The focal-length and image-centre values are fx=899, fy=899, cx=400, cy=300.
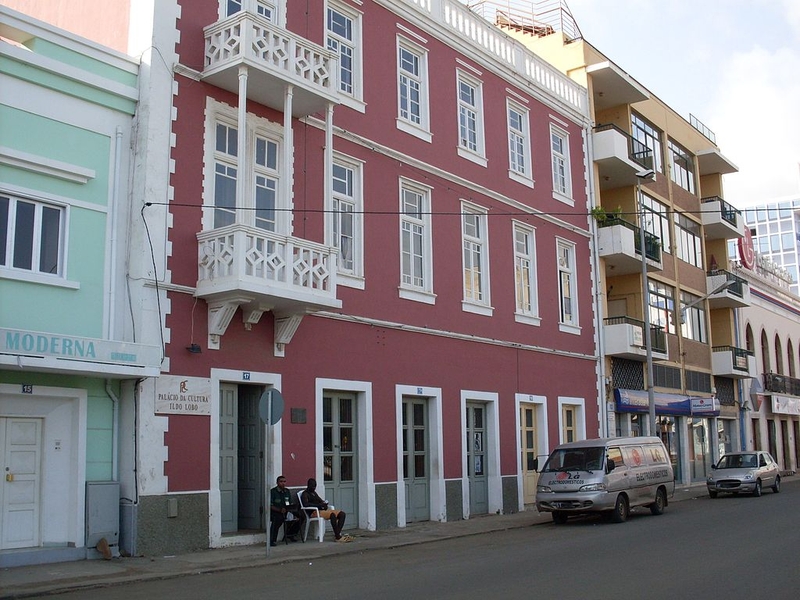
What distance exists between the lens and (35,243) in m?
13.7

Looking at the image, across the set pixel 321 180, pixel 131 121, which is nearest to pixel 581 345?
pixel 321 180

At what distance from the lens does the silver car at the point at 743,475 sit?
28.1m

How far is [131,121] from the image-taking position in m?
15.3

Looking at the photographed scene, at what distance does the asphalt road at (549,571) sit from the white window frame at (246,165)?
248 inches

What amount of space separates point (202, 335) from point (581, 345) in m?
15.0

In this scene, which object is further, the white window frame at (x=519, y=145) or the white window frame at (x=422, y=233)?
the white window frame at (x=519, y=145)

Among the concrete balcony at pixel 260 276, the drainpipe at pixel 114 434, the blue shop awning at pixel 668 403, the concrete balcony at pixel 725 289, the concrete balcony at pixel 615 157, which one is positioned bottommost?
the drainpipe at pixel 114 434

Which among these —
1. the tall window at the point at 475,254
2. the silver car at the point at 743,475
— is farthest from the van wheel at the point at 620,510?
the silver car at the point at 743,475

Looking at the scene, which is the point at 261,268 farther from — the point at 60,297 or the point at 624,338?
the point at 624,338

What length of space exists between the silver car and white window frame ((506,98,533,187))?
1132cm

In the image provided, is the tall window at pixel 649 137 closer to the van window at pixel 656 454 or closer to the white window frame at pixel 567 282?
the white window frame at pixel 567 282

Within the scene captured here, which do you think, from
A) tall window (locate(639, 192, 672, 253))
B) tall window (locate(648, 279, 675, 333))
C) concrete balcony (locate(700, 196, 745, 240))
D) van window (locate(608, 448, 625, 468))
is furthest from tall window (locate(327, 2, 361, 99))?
concrete balcony (locate(700, 196, 745, 240))

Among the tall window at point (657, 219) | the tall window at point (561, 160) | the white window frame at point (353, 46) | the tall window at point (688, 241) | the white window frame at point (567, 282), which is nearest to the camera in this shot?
the white window frame at point (353, 46)

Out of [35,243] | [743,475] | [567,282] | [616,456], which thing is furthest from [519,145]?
[35,243]
